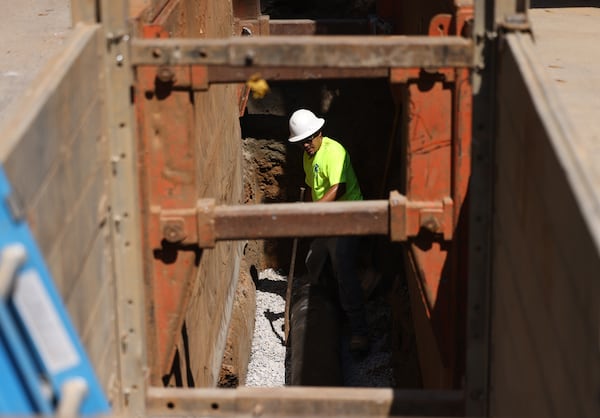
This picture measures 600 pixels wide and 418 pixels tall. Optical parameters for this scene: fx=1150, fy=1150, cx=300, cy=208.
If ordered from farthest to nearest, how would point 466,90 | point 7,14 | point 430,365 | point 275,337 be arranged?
point 275,337
point 7,14
point 430,365
point 466,90

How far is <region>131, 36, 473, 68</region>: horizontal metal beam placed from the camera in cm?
520

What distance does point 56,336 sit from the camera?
3.25 metres

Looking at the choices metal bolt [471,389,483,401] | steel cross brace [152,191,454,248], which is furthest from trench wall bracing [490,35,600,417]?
steel cross brace [152,191,454,248]

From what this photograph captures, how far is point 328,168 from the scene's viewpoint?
995cm

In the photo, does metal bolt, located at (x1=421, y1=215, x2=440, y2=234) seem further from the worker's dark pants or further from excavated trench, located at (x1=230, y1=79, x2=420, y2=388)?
the worker's dark pants

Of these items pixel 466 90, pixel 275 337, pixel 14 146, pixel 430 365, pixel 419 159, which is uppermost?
pixel 14 146

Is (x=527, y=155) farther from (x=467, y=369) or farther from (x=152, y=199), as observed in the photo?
(x=152, y=199)

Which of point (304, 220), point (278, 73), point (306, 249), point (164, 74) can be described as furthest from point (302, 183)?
point (164, 74)

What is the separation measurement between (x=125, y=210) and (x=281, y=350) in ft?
17.7

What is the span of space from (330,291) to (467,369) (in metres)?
5.47

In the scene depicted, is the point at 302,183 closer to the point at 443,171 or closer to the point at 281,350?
the point at 281,350

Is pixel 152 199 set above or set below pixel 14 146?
below

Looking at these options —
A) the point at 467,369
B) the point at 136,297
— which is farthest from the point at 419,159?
the point at 136,297

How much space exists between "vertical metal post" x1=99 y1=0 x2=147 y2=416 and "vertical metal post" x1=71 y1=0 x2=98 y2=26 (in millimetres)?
40
